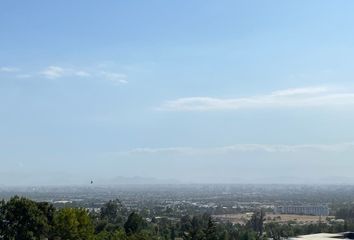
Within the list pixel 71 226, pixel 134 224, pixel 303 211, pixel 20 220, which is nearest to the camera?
pixel 20 220

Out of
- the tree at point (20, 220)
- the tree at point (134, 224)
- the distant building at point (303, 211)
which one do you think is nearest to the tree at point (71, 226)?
the tree at point (20, 220)

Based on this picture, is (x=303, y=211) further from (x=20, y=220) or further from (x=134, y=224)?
(x=20, y=220)

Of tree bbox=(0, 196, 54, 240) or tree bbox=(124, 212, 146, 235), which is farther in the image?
tree bbox=(124, 212, 146, 235)

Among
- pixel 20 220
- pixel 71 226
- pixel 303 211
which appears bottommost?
pixel 71 226

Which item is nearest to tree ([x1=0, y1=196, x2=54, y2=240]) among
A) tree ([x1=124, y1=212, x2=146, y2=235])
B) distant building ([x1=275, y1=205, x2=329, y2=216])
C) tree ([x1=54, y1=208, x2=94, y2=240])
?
tree ([x1=54, y1=208, x2=94, y2=240])

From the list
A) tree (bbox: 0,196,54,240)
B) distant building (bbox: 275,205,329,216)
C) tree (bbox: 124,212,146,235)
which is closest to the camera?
tree (bbox: 0,196,54,240)

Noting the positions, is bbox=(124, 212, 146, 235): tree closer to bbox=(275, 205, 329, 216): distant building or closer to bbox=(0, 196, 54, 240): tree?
bbox=(0, 196, 54, 240): tree

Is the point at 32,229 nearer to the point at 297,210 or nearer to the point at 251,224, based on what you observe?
the point at 251,224

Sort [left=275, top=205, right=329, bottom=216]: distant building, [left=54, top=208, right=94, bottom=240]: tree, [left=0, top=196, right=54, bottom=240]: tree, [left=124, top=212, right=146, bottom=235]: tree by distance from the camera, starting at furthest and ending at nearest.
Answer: [left=275, top=205, right=329, bottom=216]: distant building
[left=124, top=212, right=146, bottom=235]: tree
[left=54, top=208, right=94, bottom=240]: tree
[left=0, top=196, right=54, bottom=240]: tree

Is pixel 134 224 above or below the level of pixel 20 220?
below

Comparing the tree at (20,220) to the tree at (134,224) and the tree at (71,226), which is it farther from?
the tree at (134,224)

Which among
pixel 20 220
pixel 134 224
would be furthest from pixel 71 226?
pixel 134 224

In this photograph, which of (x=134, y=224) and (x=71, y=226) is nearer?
(x=71, y=226)

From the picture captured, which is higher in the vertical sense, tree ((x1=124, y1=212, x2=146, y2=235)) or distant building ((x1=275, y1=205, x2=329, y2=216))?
distant building ((x1=275, y1=205, x2=329, y2=216))
